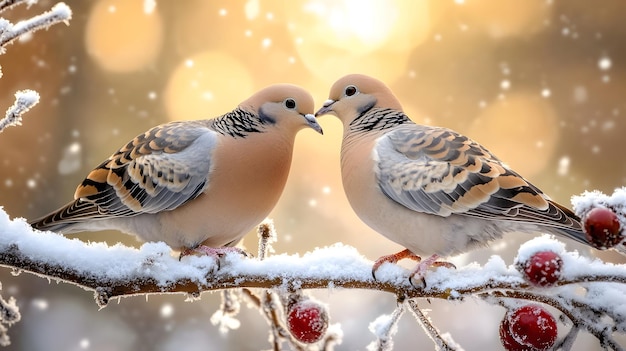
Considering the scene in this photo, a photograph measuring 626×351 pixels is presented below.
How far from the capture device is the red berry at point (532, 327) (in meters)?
0.83

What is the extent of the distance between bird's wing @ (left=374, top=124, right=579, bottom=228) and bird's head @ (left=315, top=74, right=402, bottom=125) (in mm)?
80

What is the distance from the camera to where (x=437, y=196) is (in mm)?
1057

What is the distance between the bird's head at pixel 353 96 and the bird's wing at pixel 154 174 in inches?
8.6

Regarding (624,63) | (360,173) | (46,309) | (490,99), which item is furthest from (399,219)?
(624,63)

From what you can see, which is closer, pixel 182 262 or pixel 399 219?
pixel 182 262

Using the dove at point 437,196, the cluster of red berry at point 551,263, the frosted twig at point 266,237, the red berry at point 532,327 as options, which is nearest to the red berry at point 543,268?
the cluster of red berry at point 551,263

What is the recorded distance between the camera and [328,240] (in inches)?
85.4

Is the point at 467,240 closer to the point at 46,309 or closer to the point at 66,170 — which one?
the point at 66,170

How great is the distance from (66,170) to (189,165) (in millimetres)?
1254

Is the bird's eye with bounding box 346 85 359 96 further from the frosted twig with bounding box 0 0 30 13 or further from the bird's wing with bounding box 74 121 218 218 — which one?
the frosted twig with bounding box 0 0 30 13

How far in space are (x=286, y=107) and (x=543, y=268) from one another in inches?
21.7

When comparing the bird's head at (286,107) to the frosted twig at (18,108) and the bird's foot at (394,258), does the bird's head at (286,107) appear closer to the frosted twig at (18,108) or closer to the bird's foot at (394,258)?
the bird's foot at (394,258)

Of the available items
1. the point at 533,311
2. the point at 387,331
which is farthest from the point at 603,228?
the point at 387,331

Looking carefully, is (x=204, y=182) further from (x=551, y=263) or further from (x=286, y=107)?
(x=551, y=263)
